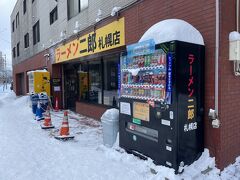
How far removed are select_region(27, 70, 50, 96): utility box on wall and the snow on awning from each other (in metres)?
10.7

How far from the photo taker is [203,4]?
502 cm

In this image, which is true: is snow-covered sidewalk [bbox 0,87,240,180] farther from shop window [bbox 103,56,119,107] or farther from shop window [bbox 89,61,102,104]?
shop window [bbox 89,61,102,104]

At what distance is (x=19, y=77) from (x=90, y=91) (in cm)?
2140

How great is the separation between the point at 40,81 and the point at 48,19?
4.15 meters

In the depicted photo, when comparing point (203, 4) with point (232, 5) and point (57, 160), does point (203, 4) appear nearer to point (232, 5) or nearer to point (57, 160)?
point (232, 5)

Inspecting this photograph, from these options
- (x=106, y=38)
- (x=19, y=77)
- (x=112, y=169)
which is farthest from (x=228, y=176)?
(x=19, y=77)

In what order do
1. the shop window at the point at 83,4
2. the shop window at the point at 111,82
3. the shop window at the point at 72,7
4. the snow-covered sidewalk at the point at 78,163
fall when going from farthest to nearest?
the shop window at the point at 72,7 < the shop window at the point at 83,4 < the shop window at the point at 111,82 < the snow-covered sidewalk at the point at 78,163

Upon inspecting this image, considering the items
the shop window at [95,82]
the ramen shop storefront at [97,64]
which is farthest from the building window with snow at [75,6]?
the shop window at [95,82]

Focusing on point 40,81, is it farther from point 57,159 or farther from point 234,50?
point 234,50

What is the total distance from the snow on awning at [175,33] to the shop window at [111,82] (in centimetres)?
467

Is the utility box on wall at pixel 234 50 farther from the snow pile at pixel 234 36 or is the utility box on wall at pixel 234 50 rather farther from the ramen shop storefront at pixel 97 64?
the ramen shop storefront at pixel 97 64

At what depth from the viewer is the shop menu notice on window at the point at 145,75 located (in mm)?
4668

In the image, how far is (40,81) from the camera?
48.2 feet

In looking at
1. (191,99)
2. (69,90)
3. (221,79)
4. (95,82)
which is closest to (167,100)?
(191,99)
